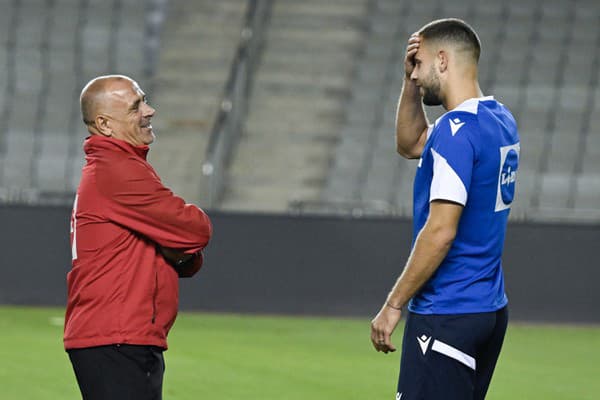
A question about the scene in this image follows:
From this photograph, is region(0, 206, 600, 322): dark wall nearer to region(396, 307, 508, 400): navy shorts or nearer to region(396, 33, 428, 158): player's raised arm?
region(396, 33, 428, 158): player's raised arm

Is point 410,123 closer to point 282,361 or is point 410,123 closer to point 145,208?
point 145,208

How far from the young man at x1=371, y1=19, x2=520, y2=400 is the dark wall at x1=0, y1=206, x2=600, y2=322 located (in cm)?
923

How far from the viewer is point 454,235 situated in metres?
4.18

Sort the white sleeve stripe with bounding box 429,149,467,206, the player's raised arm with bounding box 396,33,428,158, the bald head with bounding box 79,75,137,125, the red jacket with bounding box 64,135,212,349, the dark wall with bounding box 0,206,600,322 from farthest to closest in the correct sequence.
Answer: the dark wall with bounding box 0,206,600,322 → the player's raised arm with bounding box 396,33,428,158 → the bald head with bounding box 79,75,137,125 → the red jacket with bounding box 64,135,212,349 → the white sleeve stripe with bounding box 429,149,467,206

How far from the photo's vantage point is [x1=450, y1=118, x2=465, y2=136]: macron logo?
13.8 feet

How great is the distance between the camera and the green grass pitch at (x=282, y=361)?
28.6 ft

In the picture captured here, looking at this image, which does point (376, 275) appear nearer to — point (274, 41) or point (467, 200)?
point (274, 41)

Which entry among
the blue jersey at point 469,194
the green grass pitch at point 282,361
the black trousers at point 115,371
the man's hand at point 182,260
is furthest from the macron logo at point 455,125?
the green grass pitch at point 282,361

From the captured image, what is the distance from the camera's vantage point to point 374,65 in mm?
19797

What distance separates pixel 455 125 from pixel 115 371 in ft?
4.75

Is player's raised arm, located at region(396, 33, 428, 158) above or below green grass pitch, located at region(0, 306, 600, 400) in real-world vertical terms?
above

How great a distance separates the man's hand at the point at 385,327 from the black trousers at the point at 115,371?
799mm

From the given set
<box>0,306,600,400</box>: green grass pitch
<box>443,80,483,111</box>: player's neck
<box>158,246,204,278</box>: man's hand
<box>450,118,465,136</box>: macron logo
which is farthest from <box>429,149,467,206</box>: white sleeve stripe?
<box>0,306,600,400</box>: green grass pitch

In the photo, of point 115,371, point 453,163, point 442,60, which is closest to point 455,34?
point 442,60
